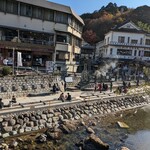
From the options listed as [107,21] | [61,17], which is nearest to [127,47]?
[61,17]

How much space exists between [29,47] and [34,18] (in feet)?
17.7

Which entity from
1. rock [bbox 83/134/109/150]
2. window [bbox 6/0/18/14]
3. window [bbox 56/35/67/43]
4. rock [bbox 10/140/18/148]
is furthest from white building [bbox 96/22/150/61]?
rock [bbox 10/140/18/148]

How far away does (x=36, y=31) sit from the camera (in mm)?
43938

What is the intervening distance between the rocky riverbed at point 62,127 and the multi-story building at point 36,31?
15.6 m

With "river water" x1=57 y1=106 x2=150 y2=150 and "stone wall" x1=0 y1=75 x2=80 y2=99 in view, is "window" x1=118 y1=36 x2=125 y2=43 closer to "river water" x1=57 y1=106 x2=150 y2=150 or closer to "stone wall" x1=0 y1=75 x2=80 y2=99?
"river water" x1=57 y1=106 x2=150 y2=150

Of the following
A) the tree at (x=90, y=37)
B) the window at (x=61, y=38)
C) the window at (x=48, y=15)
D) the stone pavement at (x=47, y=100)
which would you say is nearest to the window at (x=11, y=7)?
the window at (x=48, y=15)

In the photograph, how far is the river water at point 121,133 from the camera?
23.1m

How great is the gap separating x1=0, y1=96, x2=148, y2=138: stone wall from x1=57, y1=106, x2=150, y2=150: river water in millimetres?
2028

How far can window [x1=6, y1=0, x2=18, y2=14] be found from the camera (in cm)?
4023

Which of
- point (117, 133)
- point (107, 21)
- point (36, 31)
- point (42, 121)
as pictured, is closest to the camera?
point (42, 121)

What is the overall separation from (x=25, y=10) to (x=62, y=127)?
81.3 ft

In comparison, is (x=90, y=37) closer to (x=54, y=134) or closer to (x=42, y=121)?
(x=42, y=121)

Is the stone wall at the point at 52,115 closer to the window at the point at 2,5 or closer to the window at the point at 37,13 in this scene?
the window at the point at 37,13

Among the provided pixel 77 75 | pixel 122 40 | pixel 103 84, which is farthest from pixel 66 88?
pixel 122 40
